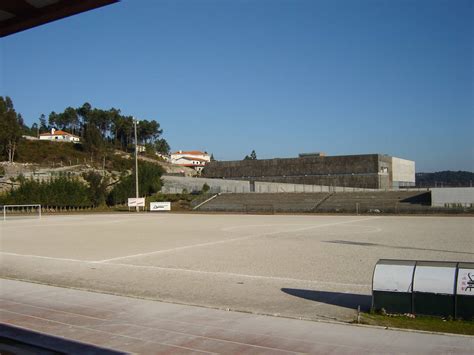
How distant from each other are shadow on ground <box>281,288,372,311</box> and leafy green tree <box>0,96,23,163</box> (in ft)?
270

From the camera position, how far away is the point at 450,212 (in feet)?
156

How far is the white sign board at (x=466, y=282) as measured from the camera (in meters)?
8.09

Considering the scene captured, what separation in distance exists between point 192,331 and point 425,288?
13.4 ft

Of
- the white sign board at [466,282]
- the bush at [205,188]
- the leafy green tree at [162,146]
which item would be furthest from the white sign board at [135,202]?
the leafy green tree at [162,146]

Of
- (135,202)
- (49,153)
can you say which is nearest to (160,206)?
(135,202)

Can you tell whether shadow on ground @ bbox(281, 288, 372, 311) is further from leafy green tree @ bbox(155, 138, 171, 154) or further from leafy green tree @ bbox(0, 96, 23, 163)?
leafy green tree @ bbox(155, 138, 171, 154)

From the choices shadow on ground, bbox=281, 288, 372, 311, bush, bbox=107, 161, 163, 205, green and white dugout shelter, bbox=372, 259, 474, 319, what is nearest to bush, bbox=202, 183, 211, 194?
bush, bbox=107, 161, 163, 205

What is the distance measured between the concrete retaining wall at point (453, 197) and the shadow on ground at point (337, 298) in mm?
42682

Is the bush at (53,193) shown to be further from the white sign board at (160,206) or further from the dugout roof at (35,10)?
the dugout roof at (35,10)

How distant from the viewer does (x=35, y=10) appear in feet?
14.4

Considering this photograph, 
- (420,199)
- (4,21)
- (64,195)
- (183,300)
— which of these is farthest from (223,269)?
(64,195)

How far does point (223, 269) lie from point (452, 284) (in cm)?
803

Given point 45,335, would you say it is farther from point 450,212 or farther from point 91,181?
point 91,181

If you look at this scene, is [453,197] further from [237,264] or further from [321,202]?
[237,264]
